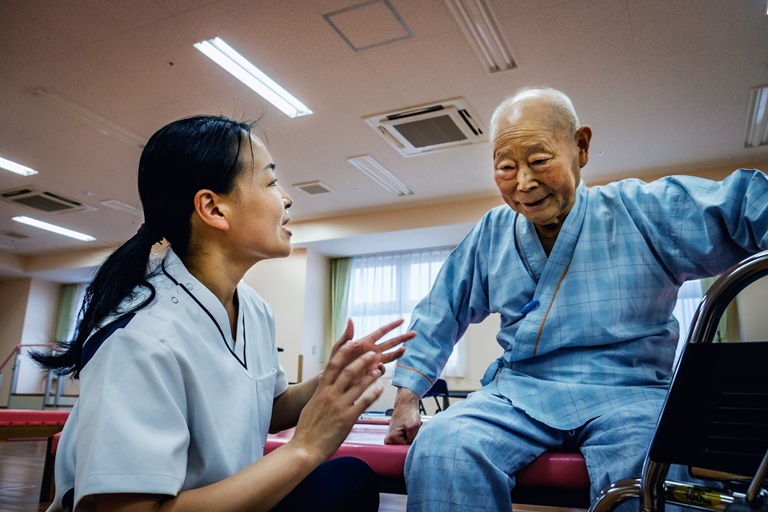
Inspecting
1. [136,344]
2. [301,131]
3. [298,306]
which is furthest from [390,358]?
[298,306]

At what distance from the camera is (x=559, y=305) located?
1306mm

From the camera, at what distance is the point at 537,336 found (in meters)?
1.30

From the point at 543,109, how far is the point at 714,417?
0.89 metres

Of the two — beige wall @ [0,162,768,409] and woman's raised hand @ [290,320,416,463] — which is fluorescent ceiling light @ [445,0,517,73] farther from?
woman's raised hand @ [290,320,416,463]

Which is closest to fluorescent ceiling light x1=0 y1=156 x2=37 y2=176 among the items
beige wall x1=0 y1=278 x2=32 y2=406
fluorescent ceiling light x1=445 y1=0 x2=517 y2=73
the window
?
the window

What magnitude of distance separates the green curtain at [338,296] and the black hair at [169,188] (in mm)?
7715

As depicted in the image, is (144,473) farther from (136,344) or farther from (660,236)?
(660,236)

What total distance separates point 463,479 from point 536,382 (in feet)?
1.06

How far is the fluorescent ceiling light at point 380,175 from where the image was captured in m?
6.03

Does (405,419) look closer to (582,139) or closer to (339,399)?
(339,399)

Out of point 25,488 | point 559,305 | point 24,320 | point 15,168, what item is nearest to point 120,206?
point 15,168

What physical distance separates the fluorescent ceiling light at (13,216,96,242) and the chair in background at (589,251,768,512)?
911 cm

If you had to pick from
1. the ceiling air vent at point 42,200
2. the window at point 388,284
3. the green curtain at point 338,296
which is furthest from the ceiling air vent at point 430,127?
the ceiling air vent at point 42,200

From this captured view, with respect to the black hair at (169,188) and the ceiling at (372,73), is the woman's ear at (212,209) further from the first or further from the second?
the ceiling at (372,73)
